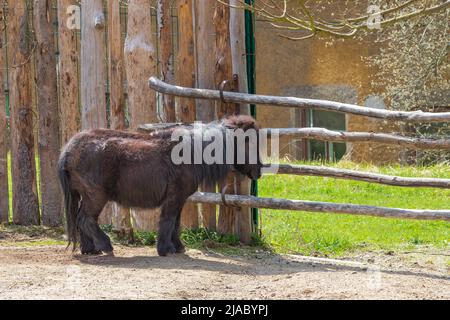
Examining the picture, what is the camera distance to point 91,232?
7.37 metres

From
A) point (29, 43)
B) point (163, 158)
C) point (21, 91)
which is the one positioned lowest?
point (163, 158)

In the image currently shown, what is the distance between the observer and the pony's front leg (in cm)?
732

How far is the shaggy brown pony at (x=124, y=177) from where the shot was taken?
726 centimetres

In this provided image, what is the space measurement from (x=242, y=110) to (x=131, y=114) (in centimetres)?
116

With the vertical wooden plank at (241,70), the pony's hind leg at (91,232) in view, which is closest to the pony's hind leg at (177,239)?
the pony's hind leg at (91,232)

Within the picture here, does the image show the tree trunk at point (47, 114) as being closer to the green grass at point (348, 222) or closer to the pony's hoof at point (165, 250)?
the pony's hoof at point (165, 250)

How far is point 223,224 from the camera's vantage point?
26.7ft

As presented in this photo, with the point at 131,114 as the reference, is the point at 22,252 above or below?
below

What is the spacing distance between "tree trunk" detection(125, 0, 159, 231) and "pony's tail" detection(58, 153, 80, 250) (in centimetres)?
96

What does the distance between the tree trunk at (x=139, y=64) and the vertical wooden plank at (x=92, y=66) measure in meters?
0.35
